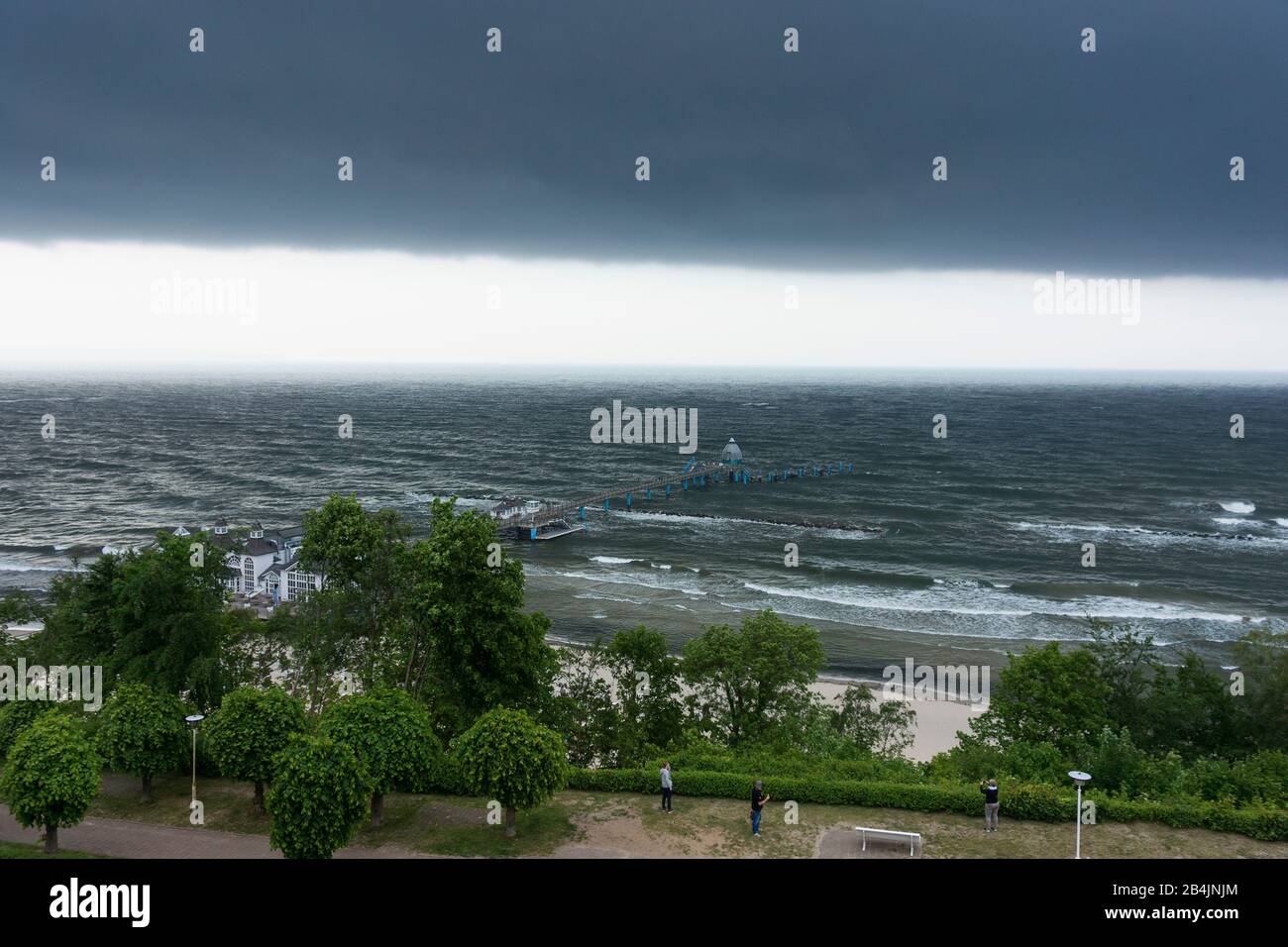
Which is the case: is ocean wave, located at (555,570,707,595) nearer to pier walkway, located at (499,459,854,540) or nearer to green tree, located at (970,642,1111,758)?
pier walkway, located at (499,459,854,540)

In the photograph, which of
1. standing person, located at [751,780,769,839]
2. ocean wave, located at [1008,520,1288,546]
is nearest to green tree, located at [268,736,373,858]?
standing person, located at [751,780,769,839]

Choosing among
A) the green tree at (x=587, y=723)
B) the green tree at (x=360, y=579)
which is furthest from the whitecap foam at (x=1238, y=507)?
the green tree at (x=360, y=579)

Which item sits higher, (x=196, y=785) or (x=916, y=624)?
(x=196, y=785)

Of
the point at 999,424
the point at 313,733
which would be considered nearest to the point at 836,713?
the point at 313,733

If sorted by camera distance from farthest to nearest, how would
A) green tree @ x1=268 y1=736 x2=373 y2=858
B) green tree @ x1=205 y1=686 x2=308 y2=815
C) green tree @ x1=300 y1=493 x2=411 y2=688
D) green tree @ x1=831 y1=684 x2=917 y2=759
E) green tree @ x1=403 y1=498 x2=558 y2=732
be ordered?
green tree @ x1=831 y1=684 x2=917 y2=759 → green tree @ x1=300 y1=493 x2=411 y2=688 → green tree @ x1=403 y1=498 x2=558 y2=732 → green tree @ x1=205 y1=686 x2=308 y2=815 → green tree @ x1=268 y1=736 x2=373 y2=858

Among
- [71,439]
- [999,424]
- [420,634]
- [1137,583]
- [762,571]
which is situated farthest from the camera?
[999,424]

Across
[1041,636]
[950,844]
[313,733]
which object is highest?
[313,733]

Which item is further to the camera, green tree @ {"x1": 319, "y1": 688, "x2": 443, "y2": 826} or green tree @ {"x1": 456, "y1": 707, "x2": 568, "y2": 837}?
green tree @ {"x1": 319, "y1": 688, "x2": 443, "y2": 826}

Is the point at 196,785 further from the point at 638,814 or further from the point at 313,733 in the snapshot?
the point at 638,814
